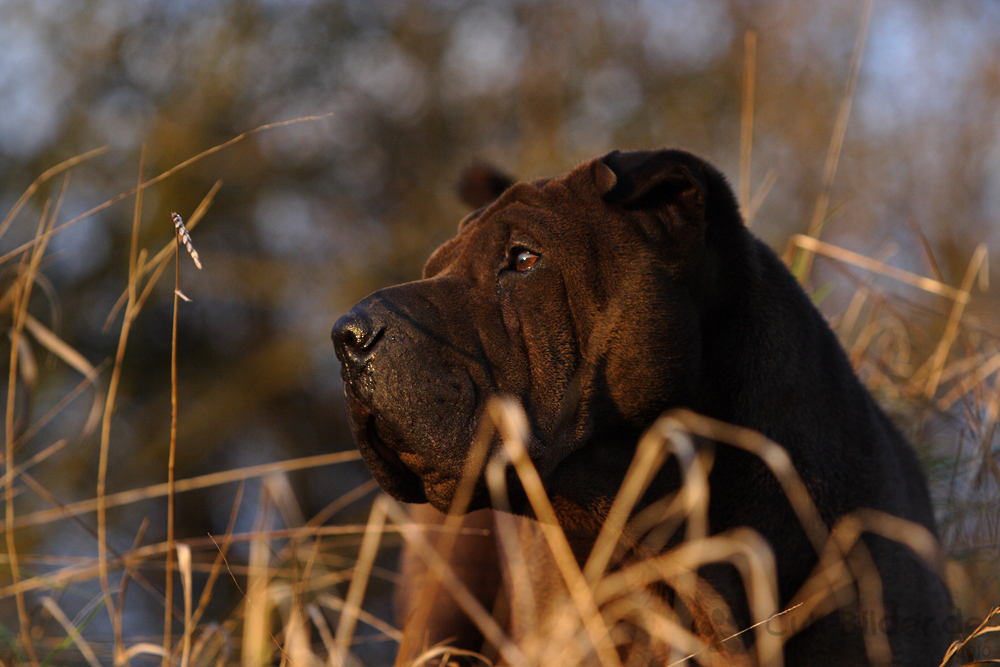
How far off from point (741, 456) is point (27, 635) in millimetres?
1952

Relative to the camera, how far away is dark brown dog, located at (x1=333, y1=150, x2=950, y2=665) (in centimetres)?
194

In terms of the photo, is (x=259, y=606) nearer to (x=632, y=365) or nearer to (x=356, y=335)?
(x=356, y=335)

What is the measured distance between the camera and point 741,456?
6.89 ft

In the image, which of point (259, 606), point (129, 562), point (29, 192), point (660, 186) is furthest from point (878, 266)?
point (29, 192)

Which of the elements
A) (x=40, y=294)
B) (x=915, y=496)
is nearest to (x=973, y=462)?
(x=915, y=496)

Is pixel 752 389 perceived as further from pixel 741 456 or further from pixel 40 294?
pixel 40 294

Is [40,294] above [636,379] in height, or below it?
below

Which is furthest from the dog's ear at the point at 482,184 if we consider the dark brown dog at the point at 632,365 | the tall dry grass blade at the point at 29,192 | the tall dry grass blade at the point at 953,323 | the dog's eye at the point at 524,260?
the tall dry grass blade at the point at 953,323

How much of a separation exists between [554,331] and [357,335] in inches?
19.2

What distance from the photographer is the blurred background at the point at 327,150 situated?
32.6 ft

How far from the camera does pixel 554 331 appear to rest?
2031 mm

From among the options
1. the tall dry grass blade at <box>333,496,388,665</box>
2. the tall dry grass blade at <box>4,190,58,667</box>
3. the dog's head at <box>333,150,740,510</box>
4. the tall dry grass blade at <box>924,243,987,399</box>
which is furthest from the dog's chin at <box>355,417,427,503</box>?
the tall dry grass blade at <box>924,243,987,399</box>

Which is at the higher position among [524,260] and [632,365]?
[524,260]

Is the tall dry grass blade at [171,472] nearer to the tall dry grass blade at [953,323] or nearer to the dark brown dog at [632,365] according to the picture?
the dark brown dog at [632,365]
